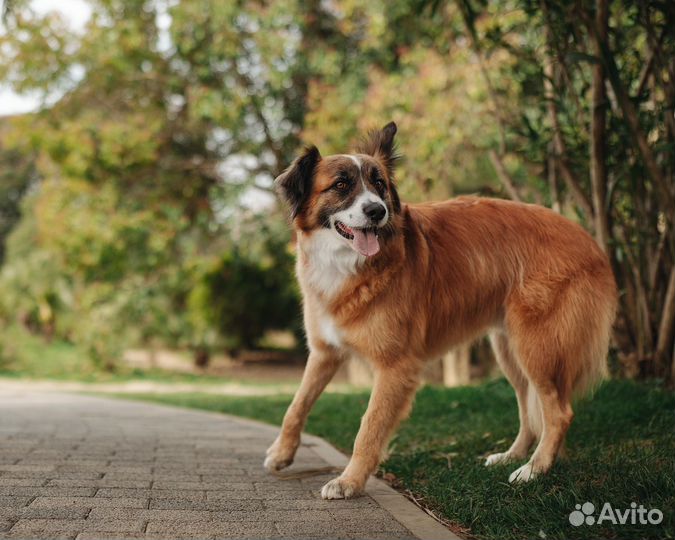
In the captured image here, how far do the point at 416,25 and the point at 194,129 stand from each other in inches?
238

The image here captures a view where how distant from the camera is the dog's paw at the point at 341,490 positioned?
12.4 feet

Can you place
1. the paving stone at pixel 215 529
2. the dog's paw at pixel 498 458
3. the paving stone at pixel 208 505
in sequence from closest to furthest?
the paving stone at pixel 215 529, the paving stone at pixel 208 505, the dog's paw at pixel 498 458

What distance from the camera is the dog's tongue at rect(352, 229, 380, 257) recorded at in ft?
13.3

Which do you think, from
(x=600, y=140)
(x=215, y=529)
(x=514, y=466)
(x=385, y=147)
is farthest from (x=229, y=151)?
(x=215, y=529)

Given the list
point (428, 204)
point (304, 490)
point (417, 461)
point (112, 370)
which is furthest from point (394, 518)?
point (112, 370)

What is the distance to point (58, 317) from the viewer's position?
23562mm

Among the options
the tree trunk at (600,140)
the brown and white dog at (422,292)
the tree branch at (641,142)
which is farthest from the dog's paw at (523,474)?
the tree trunk at (600,140)

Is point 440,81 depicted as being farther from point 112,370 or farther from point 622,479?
point 112,370

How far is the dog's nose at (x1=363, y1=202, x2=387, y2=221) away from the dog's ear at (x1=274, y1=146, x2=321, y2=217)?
0.46m

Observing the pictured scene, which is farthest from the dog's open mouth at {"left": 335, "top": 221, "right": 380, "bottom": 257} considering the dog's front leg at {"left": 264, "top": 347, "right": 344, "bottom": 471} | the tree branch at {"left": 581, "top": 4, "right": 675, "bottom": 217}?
the tree branch at {"left": 581, "top": 4, "right": 675, "bottom": 217}

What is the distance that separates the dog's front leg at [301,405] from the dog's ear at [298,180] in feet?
3.07

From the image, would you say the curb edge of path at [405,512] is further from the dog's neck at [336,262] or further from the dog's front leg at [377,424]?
the dog's neck at [336,262]

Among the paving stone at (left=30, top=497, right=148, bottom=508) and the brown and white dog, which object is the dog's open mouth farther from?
the paving stone at (left=30, top=497, right=148, bottom=508)

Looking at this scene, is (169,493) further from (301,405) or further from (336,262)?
(336,262)
